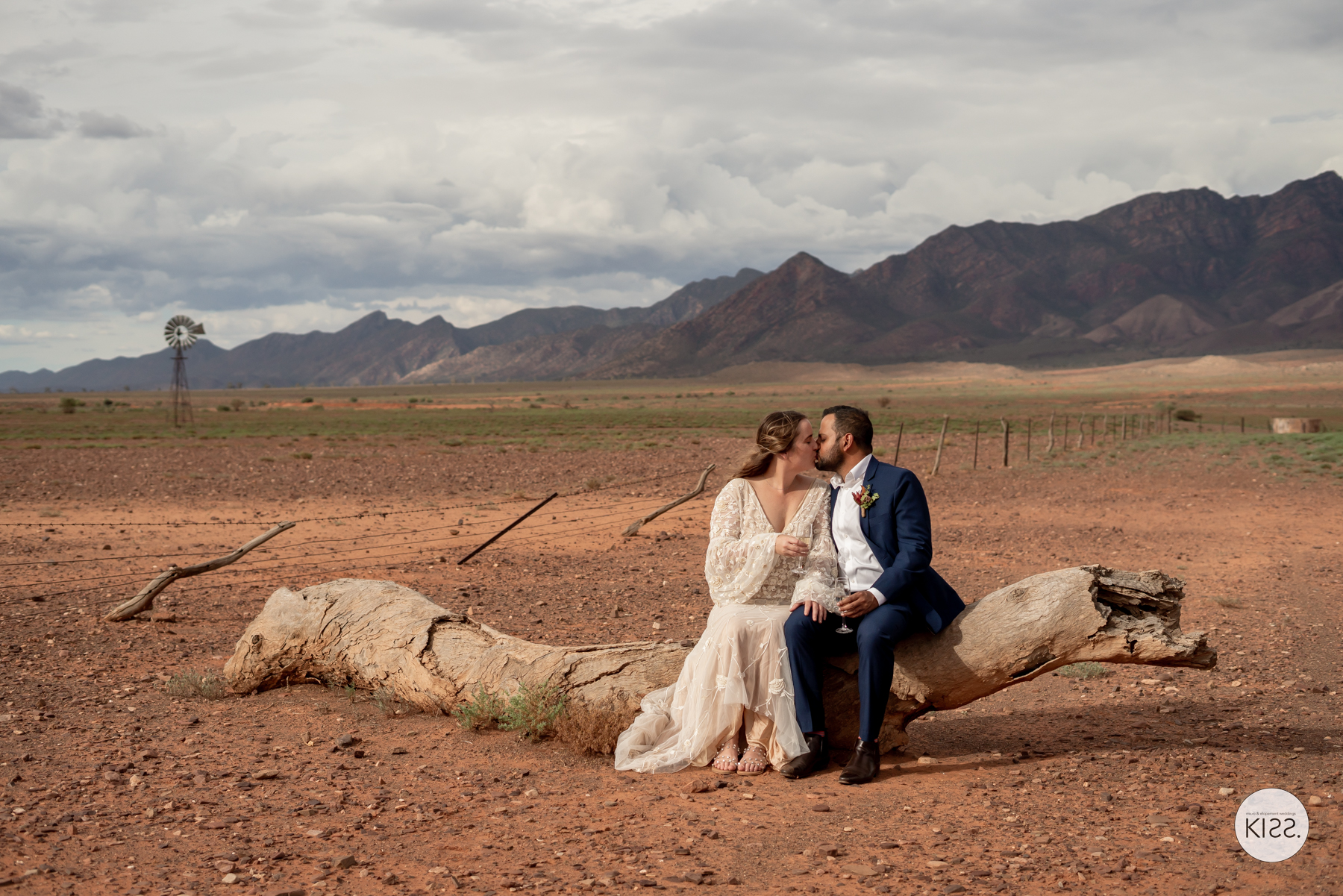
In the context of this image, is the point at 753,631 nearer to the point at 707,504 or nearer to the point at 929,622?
the point at 929,622

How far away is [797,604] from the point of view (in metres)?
5.33

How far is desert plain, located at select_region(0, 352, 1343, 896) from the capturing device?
4215 millimetres

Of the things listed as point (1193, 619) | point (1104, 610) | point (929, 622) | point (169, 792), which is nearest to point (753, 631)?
point (929, 622)

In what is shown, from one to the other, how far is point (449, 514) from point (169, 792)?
11.9 meters

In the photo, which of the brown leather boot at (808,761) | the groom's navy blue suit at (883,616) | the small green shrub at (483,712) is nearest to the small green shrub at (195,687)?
the small green shrub at (483,712)

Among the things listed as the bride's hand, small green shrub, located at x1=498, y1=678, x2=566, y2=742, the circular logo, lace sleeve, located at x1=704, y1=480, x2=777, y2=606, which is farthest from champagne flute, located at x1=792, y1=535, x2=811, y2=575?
the circular logo

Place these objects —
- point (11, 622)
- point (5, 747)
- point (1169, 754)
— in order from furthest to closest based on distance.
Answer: point (11, 622) → point (5, 747) → point (1169, 754)

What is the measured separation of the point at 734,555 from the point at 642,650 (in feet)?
3.26

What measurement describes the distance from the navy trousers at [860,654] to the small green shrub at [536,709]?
1478 mm

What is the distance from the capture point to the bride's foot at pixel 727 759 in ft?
17.7

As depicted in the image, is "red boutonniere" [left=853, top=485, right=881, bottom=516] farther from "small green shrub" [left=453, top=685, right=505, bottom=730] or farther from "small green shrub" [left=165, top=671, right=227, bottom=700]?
"small green shrub" [left=165, top=671, right=227, bottom=700]

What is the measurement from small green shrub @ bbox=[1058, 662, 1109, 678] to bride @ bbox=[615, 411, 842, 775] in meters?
3.19

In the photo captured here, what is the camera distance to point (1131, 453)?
25500 mm

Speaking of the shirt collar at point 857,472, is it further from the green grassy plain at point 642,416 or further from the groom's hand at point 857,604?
the green grassy plain at point 642,416
